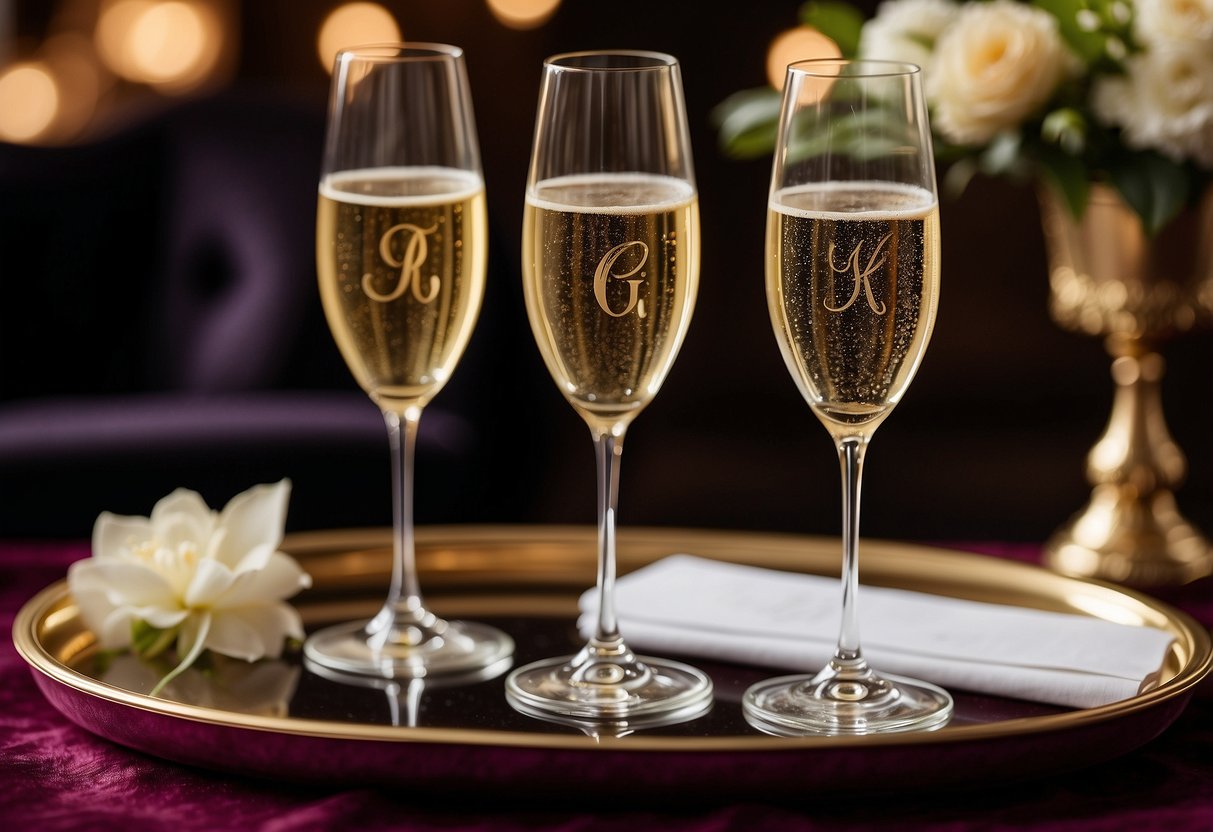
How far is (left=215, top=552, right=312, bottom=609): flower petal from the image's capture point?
1122 mm

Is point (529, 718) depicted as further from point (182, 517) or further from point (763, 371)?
point (763, 371)

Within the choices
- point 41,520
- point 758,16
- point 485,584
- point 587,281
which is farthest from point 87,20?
point 587,281

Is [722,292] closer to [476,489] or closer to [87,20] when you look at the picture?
[476,489]

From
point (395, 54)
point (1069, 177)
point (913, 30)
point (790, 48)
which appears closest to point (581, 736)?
point (395, 54)

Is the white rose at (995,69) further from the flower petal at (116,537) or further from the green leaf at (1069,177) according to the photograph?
the flower petal at (116,537)

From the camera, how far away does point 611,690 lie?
106cm

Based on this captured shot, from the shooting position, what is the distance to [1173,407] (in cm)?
348

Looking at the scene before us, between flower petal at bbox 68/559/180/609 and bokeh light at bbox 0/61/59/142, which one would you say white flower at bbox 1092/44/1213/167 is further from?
bokeh light at bbox 0/61/59/142

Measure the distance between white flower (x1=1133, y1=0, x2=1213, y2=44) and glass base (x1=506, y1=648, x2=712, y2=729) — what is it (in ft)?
2.33

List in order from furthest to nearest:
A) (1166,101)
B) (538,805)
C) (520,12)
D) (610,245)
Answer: (520,12), (1166,101), (610,245), (538,805)

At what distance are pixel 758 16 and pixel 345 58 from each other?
2473 mm

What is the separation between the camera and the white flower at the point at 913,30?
1.56 meters

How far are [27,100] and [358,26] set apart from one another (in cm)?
79

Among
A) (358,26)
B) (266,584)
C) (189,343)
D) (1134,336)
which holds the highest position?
(358,26)
